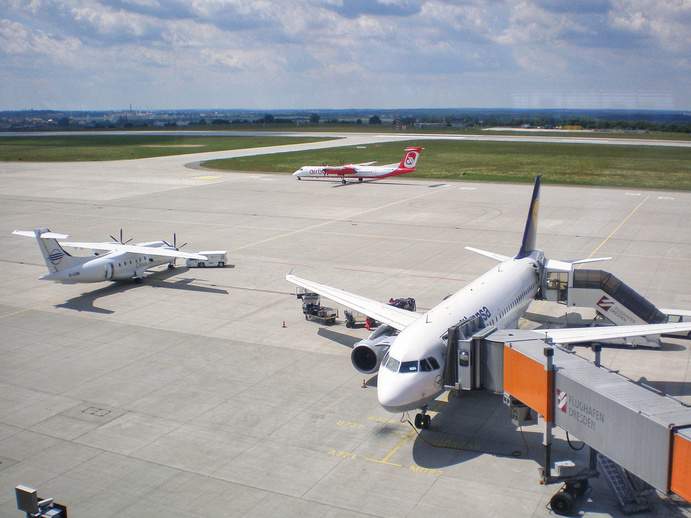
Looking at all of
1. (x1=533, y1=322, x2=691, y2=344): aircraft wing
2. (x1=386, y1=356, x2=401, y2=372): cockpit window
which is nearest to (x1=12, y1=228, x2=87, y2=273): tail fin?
(x1=386, y1=356, x2=401, y2=372): cockpit window

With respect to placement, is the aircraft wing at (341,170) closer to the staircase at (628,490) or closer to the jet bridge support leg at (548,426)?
the jet bridge support leg at (548,426)

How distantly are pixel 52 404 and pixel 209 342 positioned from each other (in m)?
8.96

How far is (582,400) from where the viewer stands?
19.9 m

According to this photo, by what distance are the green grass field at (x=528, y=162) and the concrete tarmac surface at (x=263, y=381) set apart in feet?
121

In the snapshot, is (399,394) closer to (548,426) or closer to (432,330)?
(432,330)

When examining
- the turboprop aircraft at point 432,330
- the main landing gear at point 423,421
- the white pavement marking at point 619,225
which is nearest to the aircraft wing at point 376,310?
the turboprop aircraft at point 432,330

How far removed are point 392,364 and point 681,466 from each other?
10.5 metres

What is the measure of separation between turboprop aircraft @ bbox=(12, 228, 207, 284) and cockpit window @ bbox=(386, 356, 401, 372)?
75.2 ft

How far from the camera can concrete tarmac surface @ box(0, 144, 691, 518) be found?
21562 millimetres

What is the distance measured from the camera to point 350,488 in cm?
2164

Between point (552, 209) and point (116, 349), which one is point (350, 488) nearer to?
point (116, 349)

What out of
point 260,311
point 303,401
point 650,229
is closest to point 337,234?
point 260,311

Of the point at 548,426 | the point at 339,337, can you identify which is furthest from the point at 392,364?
the point at 339,337

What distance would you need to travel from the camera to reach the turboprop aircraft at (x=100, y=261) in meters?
41.8
